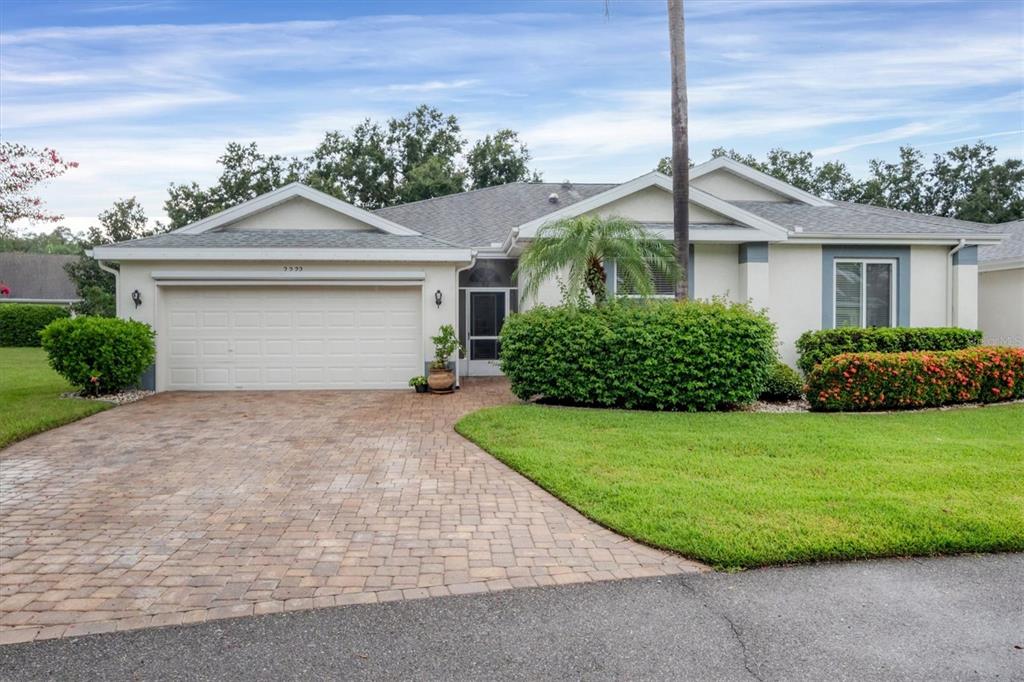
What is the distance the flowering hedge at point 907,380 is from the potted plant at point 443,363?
6469 mm

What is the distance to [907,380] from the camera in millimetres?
10445

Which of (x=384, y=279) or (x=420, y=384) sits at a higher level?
(x=384, y=279)

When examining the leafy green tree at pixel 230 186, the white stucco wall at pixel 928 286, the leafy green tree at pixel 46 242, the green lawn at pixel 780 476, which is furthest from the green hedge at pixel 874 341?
the leafy green tree at pixel 46 242

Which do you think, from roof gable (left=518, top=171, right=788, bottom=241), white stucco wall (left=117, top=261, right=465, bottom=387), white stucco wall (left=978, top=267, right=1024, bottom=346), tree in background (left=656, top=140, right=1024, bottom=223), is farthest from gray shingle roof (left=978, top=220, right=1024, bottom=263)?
tree in background (left=656, top=140, right=1024, bottom=223)

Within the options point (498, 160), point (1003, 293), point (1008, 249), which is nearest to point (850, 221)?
point (1003, 293)

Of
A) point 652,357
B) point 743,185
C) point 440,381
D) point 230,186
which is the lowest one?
point 440,381

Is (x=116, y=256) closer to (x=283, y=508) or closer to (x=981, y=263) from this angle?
(x=283, y=508)

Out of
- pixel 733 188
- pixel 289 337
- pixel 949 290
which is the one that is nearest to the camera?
pixel 289 337

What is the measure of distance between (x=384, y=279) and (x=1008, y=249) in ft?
51.8

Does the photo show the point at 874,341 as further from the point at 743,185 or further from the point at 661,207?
the point at 743,185

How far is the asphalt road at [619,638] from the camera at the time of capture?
121 inches

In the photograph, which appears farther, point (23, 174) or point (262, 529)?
point (23, 174)

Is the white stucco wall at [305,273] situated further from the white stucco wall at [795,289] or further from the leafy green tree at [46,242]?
the leafy green tree at [46,242]

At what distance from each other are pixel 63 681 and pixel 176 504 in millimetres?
2929
